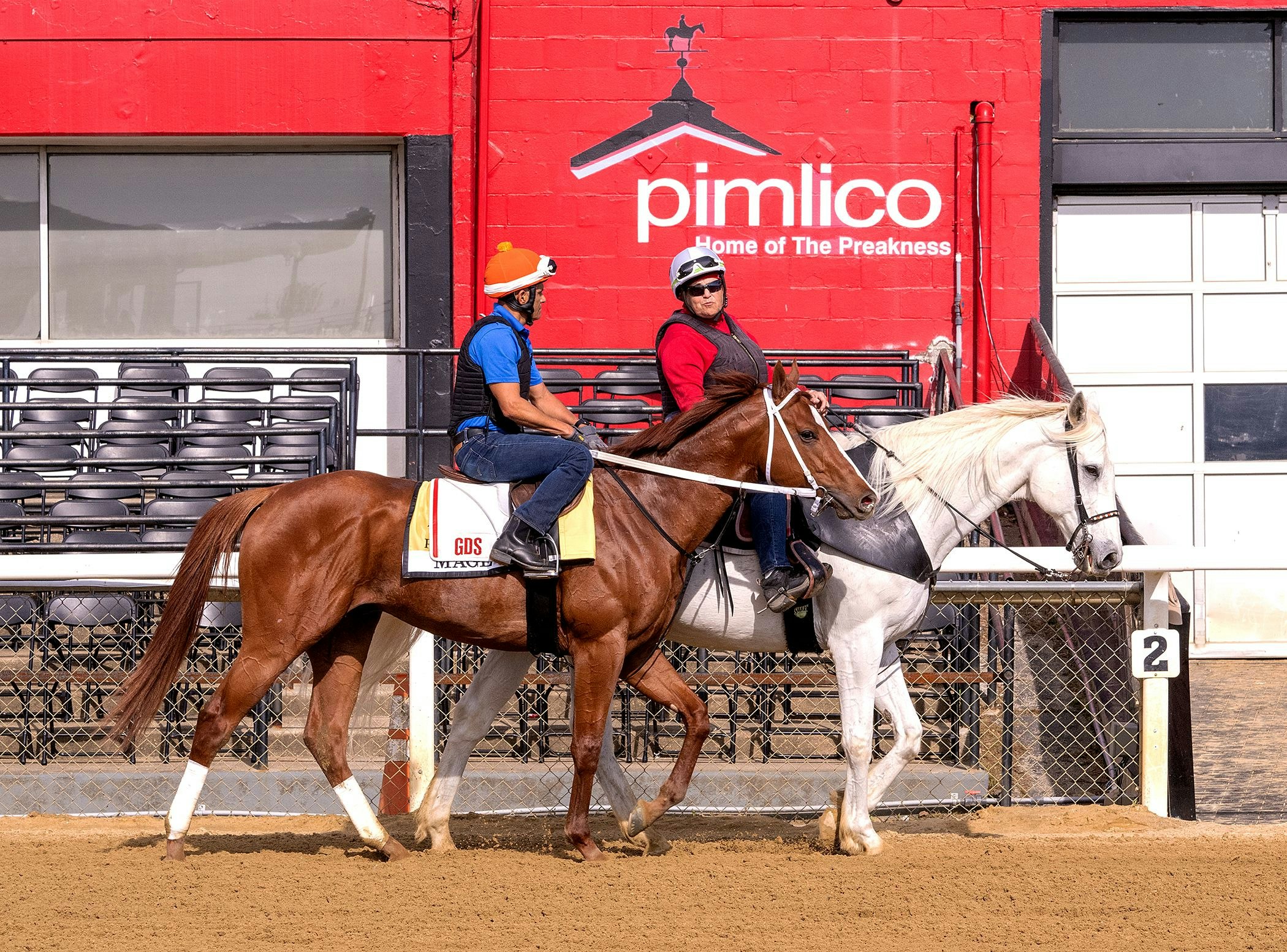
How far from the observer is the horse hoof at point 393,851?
5691 millimetres

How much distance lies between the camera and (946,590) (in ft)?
21.6

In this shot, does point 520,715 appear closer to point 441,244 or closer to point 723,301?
point 723,301

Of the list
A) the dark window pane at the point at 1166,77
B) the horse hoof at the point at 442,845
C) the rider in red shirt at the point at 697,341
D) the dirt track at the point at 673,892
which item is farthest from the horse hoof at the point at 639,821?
the dark window pane at the point at 1166,77

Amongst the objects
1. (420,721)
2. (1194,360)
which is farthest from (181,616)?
(1194,360)

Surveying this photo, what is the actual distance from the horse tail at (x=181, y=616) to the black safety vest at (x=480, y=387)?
2.69ft

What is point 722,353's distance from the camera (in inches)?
241

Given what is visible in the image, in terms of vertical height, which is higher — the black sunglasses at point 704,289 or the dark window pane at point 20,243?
the dark window pane at point 20,243

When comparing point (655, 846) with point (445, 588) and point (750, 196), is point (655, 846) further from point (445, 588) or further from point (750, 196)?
point (750, 196)

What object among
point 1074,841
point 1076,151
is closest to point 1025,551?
point 1074,841

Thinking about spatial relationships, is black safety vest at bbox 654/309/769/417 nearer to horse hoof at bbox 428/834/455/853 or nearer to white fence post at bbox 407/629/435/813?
white fence post at bbox 407/629/435/813

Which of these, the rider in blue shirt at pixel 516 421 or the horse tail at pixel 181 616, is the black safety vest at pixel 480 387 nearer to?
the rider in blue shirt at pixel 516 421

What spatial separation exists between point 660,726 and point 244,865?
99.2 inches

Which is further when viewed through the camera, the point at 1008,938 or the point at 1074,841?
the point at 1074,841

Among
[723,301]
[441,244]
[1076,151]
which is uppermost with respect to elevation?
[1076,151]
